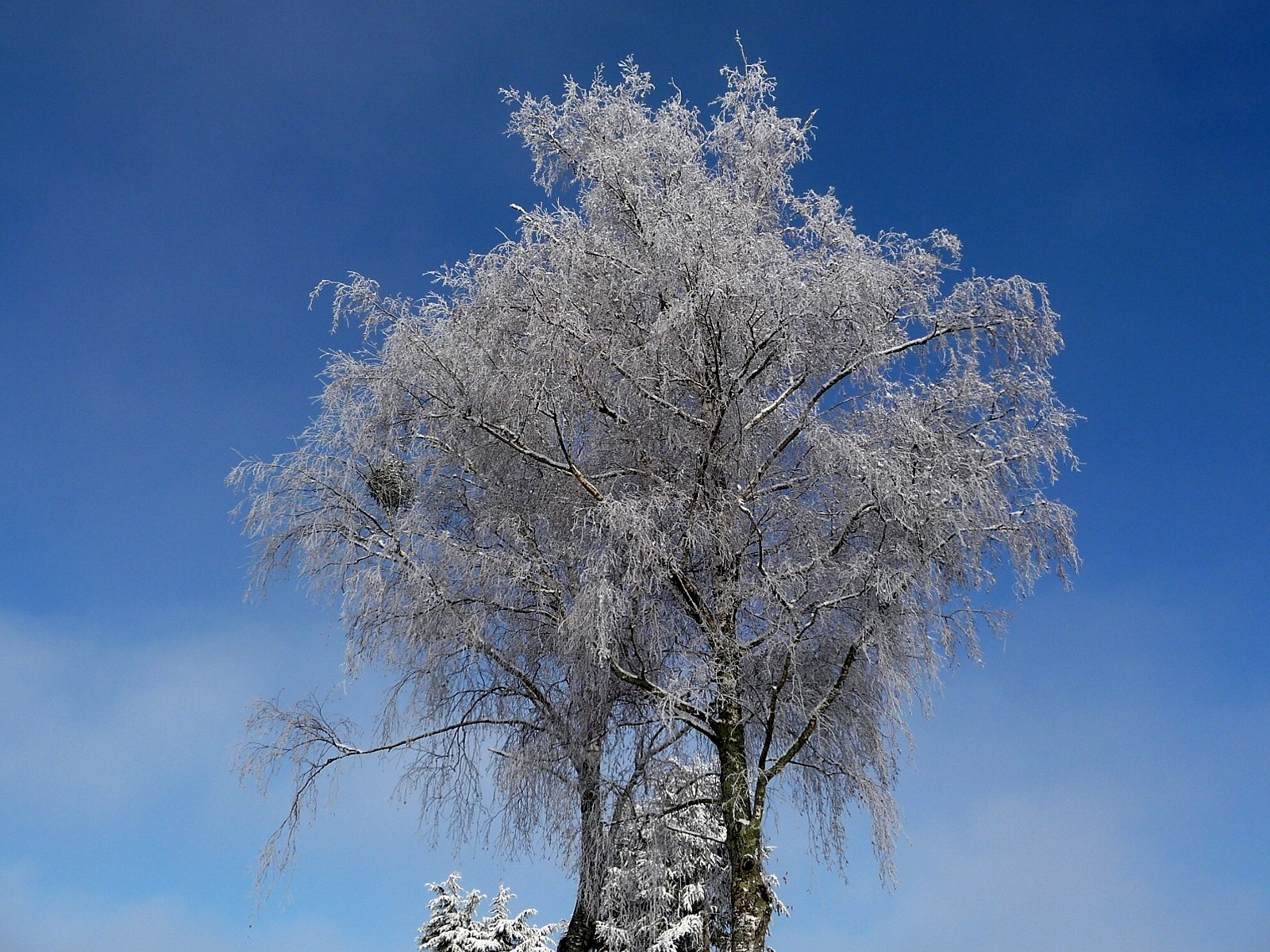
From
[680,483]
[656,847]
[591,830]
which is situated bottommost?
[656,847]

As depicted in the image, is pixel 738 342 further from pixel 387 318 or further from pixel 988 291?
pixel 387 318

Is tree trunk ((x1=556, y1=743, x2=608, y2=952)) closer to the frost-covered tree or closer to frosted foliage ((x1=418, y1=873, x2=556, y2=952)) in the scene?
the frost-covered tree

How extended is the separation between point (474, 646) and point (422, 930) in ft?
35.3

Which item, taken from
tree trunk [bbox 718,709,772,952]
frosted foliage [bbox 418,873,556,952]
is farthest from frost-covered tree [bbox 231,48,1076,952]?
frosted foliage [bbox 418,873,556,952]

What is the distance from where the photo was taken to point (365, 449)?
917 cm

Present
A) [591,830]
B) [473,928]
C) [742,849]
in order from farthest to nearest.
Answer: [473,928], [591,830], [742,849]

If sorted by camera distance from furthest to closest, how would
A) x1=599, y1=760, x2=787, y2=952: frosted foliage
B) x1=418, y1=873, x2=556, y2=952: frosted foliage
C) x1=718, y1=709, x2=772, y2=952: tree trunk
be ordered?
1. x1=418, y1=873, x2=556, y2=952: frosted foliage
2. x1=599, y1=760, x2=787, y2=952: frosted foliage
3. x1=718, y1=709, x2=772, y2=952: tree trunk

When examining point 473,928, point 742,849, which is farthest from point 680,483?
point 473,928

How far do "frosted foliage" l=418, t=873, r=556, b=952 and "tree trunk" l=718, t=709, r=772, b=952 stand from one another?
10.1 metres

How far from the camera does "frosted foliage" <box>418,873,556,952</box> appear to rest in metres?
16.7

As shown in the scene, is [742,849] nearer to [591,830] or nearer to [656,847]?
[656,847]

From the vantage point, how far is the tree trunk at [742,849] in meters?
7.38

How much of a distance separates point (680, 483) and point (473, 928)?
1198 centimetres

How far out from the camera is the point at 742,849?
7543 millimetres
